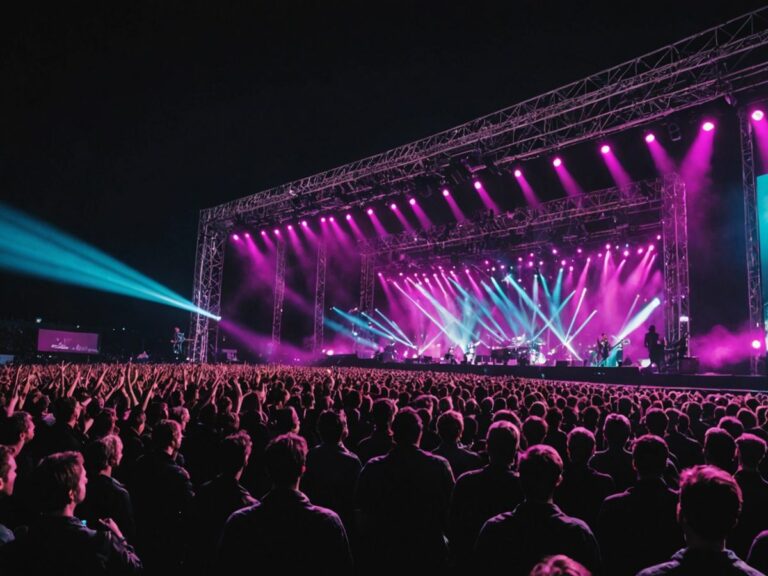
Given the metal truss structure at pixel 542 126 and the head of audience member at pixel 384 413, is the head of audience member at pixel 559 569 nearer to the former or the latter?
the head of audience member at pixel 384 413

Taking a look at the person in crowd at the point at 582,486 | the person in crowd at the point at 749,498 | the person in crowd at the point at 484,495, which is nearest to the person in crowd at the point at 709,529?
the person in crowd at the point at 484,495

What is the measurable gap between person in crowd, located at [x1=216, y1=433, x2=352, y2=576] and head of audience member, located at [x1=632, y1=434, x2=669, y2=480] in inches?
71.0

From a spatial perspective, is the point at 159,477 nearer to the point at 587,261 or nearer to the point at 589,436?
the point at 589,436

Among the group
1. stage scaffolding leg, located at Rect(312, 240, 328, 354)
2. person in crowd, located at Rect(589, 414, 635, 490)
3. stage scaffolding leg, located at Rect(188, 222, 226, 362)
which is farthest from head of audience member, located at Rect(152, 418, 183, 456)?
stage scaffolding leg, located at Rect(312, 240, 328, 354)

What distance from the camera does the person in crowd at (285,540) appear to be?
2.36 m

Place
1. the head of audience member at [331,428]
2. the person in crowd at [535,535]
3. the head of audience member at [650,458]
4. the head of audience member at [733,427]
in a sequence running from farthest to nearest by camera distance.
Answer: the head of audience member at [733,427]
the head of audience member at [331,428]
the head of audience member at [650,458]
the person in crowd at [535,535]

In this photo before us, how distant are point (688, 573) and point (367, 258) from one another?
3049 centimetres

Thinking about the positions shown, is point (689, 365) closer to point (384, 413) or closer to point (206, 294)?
point (384, 413)

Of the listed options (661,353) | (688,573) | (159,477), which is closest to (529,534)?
(688,573)

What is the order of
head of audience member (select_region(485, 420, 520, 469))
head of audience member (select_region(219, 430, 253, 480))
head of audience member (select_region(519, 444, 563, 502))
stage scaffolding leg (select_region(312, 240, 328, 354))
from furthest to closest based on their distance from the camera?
stage scaffolding leg (select_region(312, 240, 328, 354)) → head of audience member (select_region(485, 420, 520, 469)) → head of audience member (select_region(219, 430, 253, 480)) → head of audience member (select_region(519, 444, 563, 502))

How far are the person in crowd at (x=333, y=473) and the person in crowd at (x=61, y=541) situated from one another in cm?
190

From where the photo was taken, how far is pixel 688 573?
72.1 inches

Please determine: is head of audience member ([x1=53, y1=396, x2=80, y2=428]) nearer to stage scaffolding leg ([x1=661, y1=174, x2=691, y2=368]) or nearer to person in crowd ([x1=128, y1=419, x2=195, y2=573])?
person in crowd ([x1=128, y1=419, x2=195, y2=573])

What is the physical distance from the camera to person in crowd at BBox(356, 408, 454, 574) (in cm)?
321
